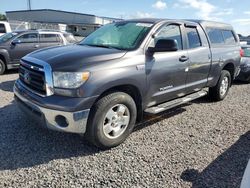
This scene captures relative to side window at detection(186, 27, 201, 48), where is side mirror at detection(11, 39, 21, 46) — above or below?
below

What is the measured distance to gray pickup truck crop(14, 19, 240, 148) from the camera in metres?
3.50

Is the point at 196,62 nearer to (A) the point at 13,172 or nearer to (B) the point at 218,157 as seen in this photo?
(B) the point at 218,157

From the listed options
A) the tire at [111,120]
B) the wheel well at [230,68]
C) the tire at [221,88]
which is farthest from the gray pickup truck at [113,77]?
the wheel well at [230,68]

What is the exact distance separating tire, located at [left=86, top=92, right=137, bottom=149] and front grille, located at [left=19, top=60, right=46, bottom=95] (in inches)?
30.8

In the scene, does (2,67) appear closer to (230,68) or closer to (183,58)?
(183,58)

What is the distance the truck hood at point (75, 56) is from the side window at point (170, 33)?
96 cm

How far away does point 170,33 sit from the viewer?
486 cm

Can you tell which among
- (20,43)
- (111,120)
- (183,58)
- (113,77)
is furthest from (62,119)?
(20,43)

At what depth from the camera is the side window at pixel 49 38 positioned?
36.6 feet

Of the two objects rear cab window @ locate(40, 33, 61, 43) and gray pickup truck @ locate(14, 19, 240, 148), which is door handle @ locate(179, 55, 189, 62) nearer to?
gray pickup truck @ locate(14, 19, 240, 148)

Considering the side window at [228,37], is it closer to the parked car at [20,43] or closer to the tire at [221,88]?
the tire at [221,88]

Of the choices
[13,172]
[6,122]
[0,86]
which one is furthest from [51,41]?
[13,172]

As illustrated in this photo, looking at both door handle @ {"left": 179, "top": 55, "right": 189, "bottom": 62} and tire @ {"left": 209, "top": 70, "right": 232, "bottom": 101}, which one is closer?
door handle @ {"left": 179, "top": 55, "right": 189, "bottom": 62}

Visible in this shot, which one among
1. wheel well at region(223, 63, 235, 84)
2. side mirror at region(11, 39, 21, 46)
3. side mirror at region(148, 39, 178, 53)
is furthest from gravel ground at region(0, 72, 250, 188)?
side mirror at region(11, 39, 21, 46)
